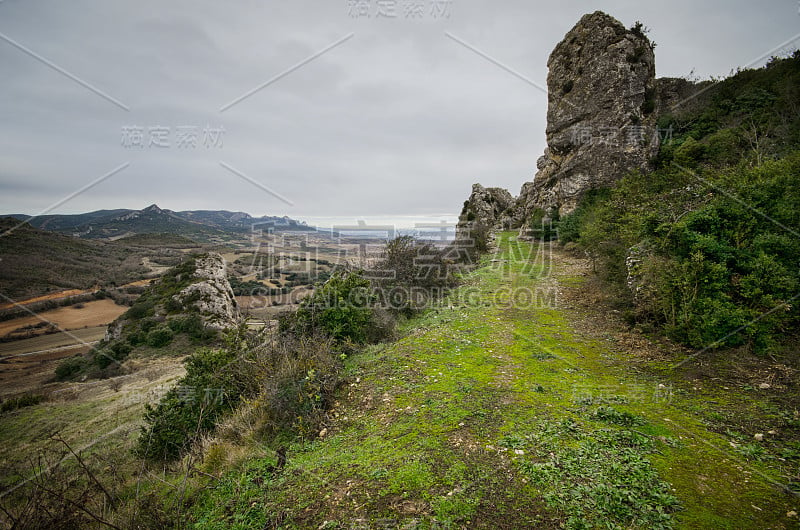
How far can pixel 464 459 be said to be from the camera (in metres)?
3.17

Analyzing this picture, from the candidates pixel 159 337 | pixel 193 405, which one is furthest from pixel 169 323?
pixel 193 405

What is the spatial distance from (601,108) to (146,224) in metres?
123

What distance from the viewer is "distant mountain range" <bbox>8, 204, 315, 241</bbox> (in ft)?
261

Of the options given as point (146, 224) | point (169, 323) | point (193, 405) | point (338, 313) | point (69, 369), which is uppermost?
point (146, 224)

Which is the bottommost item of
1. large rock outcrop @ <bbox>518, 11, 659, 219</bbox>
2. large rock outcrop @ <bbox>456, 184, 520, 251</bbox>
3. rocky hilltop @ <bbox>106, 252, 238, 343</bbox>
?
rocky hilltop @ <bbox>106, 252, 238, 343</bbox>

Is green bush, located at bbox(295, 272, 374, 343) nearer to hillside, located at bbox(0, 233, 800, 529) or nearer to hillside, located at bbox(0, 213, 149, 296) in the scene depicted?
hillside, located at bbox(0, 233, 800, 529)

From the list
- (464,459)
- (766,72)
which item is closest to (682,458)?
(464,459)

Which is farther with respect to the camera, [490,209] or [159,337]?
[490,209]

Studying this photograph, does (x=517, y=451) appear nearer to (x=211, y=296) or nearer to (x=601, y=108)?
(x=601, y=108)

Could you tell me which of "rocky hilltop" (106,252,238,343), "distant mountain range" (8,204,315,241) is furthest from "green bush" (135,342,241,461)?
"distant mountain range" (8,204,315,241)

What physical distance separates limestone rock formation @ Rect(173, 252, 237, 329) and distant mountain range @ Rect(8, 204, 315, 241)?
35553 mm

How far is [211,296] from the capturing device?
27.6 metres

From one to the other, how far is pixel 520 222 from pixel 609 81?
1353cm

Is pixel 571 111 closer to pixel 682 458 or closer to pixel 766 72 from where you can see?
pixel 766 72
